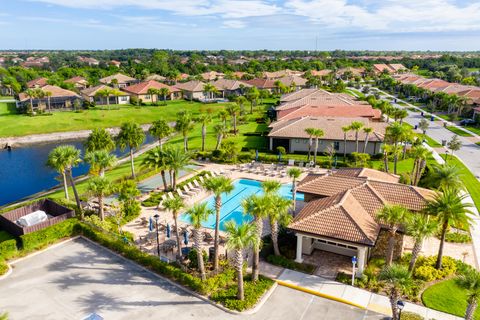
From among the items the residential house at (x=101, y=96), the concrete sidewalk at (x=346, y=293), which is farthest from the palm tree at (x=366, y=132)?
the residential house at (x=101, y=96)

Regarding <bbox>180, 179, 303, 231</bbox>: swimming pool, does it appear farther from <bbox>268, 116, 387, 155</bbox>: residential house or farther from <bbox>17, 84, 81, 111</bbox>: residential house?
<bbox>17, 84, 81, 111</bbox>: residential house

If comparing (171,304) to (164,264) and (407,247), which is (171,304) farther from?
(407,247)

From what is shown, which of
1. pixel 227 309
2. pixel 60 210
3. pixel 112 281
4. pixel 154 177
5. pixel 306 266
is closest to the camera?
pixel 227 309

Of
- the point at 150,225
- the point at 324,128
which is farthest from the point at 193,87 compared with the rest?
the point at 150,225

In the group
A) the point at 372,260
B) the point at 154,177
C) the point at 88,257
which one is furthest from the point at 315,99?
the point at 88,257

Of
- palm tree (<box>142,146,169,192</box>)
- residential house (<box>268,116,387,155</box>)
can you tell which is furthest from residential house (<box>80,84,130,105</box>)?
palm tree (<box>142,146,169,192</box>)

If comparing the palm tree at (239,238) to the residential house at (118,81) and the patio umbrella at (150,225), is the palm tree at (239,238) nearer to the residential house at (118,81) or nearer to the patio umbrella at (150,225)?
the patio umbrella at (150,225)

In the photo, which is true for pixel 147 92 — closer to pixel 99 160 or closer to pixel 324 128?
pixel 324 128
